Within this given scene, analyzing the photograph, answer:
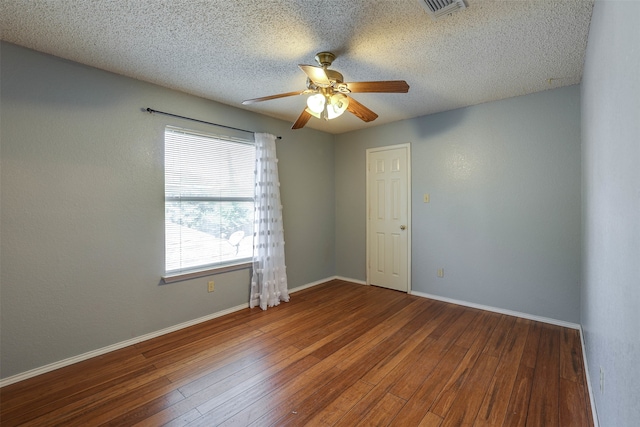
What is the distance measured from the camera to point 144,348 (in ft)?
8.34

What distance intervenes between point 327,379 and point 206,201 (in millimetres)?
2172

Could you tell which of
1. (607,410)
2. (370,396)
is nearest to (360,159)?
(370,396)

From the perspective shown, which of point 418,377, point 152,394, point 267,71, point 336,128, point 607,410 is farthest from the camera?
point 336,128

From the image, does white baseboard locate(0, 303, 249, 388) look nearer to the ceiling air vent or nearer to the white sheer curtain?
the white sheer curtain

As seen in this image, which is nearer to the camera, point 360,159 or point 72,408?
point 72,408

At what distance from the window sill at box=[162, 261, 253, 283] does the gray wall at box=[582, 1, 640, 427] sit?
10.3ft

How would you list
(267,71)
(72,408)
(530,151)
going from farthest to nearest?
(530,151) → (267,71) → (72,408)

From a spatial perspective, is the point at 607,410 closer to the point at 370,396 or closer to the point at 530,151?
the point at 370,396

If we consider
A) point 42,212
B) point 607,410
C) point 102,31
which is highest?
point 102,31

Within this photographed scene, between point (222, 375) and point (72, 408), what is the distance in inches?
35.6

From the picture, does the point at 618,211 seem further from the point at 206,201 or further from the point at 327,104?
the point at 206,201

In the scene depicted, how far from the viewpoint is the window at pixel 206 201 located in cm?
291

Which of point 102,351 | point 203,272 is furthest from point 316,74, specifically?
point 102,351

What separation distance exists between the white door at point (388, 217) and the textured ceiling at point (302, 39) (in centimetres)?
141
